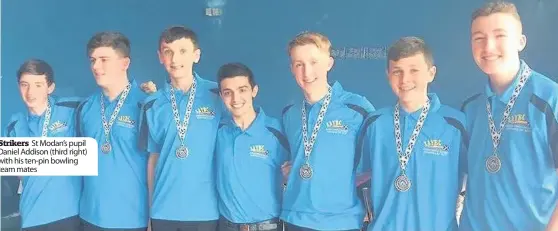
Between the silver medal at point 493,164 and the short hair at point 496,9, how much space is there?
52 cm

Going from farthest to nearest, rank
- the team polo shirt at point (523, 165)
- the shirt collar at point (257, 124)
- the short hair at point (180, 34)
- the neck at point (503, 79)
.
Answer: the short hair at point (180, 34)
the shirt collar at point (257, 124)
the neck at point (503, 79)
the team polo shirt at point (523, 165)

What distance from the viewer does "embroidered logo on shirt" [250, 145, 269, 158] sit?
2492 mm

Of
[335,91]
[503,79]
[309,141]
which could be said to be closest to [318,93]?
[335,91]

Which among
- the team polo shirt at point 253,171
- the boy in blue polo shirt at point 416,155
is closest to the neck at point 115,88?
the team polo shirt at point 253,171

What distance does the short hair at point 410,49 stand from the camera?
236 cm

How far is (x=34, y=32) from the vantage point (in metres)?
2.71

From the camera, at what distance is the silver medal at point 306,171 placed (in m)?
2.40

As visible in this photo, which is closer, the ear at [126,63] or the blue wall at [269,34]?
the blue wall at [269,34]

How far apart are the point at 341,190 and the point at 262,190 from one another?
0.33 m

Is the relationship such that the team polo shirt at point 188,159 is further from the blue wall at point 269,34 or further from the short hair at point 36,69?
the short hair at point 36,69

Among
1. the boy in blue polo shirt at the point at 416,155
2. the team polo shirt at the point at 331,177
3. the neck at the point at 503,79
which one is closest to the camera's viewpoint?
the neck at the point at 503,79

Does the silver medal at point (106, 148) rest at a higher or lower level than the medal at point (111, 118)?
lower

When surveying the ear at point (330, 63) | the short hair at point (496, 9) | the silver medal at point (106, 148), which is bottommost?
the silver medal at point (106, 148)
